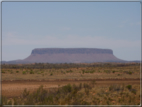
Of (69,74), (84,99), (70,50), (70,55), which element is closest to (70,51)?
(70,50)

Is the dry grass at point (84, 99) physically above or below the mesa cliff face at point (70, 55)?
below

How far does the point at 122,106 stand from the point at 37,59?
14862 cm

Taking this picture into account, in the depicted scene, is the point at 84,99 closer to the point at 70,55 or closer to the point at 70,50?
the point at 70,55

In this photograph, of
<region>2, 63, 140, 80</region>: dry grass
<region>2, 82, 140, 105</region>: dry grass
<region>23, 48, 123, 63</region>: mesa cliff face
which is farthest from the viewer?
<region>23, 48, 123, 63</region>: mesa cliff face

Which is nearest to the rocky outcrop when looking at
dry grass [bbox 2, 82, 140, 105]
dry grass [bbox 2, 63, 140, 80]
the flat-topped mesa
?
the flat-topped mesa

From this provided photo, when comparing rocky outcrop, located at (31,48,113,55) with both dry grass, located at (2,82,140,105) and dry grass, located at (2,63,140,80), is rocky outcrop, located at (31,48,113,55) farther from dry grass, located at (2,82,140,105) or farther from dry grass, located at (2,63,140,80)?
dry grass, located at (2,82,140,105)

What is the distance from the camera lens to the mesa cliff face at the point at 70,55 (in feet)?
513

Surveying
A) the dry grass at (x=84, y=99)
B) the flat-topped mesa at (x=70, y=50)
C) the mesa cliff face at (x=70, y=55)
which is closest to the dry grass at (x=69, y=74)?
the dry grass at (x=84, y=99)

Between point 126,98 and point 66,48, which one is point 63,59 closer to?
point 66,48

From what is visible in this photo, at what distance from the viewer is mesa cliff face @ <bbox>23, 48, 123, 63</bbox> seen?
513 ft

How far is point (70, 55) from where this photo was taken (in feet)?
527

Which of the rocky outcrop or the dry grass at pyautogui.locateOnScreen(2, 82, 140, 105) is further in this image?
the rocky outcrop

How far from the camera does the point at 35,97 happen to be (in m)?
15.8

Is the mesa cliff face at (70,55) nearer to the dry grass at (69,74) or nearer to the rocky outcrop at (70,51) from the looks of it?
the rocky outcrop at (70,51)
